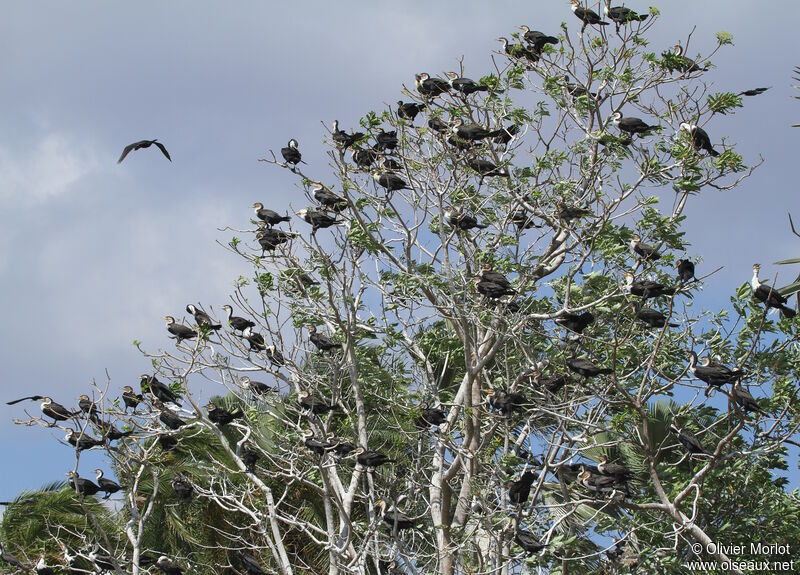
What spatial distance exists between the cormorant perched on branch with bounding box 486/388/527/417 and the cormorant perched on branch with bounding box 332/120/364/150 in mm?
3488

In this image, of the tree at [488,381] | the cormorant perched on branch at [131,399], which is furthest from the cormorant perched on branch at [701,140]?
the cormorant perched on branch at [131,399]

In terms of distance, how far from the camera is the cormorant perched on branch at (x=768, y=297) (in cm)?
873

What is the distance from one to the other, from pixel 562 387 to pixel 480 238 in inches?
81.3

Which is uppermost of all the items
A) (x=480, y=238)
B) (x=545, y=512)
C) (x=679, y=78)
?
(x=679, y=78)

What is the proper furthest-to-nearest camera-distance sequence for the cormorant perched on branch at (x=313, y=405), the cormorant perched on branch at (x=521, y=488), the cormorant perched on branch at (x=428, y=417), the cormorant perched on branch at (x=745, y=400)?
the cormorant perched on branch at (x=313, y=405), the cormorant perched on branch at (x=428, y=417), the cormorant perched on branch at (x=521, y=488), the cormorant perched on branch at (x=745, y=400)

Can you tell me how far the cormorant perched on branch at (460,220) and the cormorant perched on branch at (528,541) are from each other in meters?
3.38

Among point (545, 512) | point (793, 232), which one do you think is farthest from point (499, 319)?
point (793, 232)

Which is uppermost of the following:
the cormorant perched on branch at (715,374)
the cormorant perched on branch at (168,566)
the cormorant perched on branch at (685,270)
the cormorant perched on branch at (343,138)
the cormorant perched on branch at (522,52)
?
the cormorant perched on branch at (522,52)

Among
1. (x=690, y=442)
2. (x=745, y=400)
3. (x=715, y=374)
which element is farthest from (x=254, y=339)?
(x=745, y=400)

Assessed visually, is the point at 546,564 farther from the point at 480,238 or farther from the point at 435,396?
the point at 480,238

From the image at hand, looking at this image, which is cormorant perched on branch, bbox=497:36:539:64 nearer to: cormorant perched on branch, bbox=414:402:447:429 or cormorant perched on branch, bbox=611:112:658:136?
cormorant perched on branch, bbox=611:112:658:136

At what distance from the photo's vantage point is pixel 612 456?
38.7 feet

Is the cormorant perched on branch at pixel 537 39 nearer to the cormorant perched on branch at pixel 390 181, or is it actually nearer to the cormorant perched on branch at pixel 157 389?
the cormorant perched on branch at pixel 390 181

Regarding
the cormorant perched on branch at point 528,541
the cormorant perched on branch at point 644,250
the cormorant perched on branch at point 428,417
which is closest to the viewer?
the cormorant perched on branch at point 528,541
